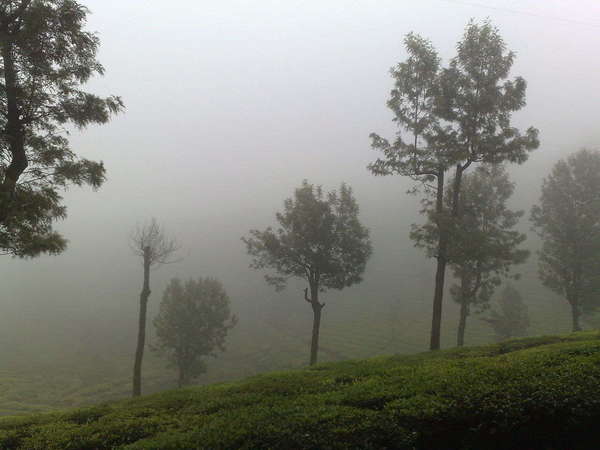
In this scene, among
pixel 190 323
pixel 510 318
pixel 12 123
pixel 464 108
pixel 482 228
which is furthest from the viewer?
pixel 510 318

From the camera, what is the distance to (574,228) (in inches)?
1372

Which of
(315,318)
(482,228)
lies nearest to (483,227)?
(482,228)

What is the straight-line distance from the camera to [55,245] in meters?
12.8

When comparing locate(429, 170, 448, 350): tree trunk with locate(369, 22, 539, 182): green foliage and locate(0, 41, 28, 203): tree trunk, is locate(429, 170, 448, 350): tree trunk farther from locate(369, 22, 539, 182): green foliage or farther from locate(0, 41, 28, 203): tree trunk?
locate(0, 41, 28, 203): tree trunk

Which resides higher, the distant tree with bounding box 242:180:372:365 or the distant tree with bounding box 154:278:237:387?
the distant tree with bounding box 242:180:372:365

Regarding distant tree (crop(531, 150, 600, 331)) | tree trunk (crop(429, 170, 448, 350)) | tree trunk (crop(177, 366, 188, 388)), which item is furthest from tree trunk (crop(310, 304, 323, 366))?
distant tree (crop(531, 150, 600, 331))

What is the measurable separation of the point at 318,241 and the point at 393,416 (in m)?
22.7

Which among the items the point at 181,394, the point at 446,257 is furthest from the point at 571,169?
the point at 181,394

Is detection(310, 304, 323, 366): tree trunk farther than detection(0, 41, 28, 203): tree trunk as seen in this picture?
Yes

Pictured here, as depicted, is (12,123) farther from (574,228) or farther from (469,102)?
(574,228)

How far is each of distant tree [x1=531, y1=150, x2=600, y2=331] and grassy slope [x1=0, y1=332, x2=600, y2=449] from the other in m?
29.2

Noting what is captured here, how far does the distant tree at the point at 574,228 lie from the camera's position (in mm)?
34281

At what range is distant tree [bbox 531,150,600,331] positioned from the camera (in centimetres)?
3428

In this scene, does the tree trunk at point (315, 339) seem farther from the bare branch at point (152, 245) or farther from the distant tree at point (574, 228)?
the distant tree at point (574, 228)
